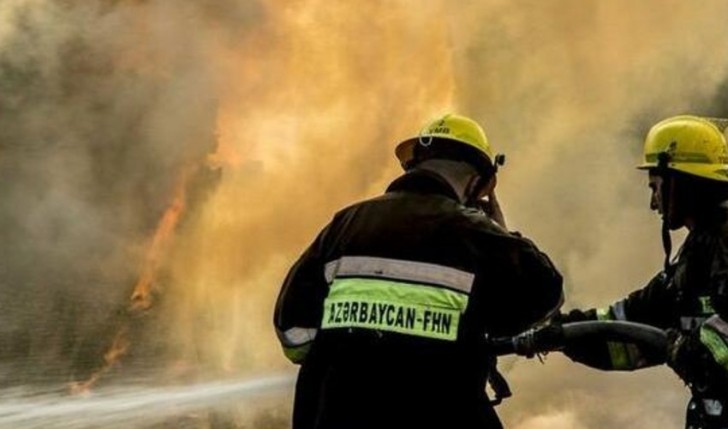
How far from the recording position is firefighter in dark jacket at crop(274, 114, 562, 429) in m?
3.06

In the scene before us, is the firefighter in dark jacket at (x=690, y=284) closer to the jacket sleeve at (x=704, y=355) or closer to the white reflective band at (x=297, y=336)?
the jacket sleeve at (x=704, y=355)

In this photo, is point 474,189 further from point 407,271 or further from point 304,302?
point 304,302

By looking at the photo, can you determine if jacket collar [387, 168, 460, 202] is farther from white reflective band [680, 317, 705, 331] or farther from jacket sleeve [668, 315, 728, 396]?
white reflective band [680, 317, 705, 331]

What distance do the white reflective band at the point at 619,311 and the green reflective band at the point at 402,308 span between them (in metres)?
1.59

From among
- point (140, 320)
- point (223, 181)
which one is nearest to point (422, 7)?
point (223, 181)

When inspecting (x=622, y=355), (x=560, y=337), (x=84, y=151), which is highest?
(x=84, y=151)

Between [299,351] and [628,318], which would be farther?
[628,318]

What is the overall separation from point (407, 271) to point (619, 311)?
1.71 metres

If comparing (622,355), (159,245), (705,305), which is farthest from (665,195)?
(159,245)

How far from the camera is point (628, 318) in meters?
4.47

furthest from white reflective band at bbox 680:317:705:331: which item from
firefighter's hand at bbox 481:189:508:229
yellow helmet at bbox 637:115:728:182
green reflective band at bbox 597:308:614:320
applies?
firefighter's hand at bbox 481:189:508:229

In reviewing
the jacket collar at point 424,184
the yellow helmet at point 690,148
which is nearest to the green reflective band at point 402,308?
the jacket collar at point 424,184

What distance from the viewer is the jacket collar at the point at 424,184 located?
3287mm

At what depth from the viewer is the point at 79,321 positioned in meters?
18.8
